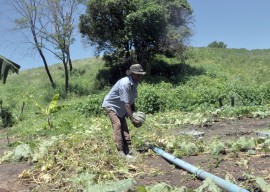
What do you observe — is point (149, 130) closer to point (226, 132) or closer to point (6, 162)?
point (226, 132)

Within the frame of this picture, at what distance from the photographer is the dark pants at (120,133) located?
6.03 meters

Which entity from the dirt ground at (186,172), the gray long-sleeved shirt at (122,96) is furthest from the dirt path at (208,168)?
the gray long-sleeved shirt at (122,96)

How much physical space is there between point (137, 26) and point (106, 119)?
11.0m

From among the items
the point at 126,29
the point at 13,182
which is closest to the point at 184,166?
the point at 13,182

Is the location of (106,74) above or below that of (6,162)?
above

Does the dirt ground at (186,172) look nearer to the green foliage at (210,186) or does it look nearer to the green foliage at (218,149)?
the green foliage at (218,149)

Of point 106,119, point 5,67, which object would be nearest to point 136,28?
point 106,119

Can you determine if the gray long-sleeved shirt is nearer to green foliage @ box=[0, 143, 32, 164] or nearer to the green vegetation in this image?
the green vegetation

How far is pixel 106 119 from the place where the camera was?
12039 millimetres

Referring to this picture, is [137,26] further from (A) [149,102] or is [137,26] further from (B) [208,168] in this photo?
(B) [208,168]

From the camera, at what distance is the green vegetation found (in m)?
5.29

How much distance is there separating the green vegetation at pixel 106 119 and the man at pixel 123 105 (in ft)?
0.81

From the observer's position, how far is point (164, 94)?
15625 millimetres

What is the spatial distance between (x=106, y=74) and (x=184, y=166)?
2087cm
